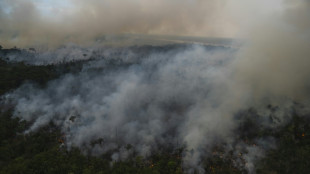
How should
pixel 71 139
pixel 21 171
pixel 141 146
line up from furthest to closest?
pixel 71 139 → pixel 141 146 → pixel 21 171

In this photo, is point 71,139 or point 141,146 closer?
point 141,146

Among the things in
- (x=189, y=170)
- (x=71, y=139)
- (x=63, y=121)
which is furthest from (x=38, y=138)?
(x=189, y=170)

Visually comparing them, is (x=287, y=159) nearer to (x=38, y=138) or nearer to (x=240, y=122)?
(x=240, y=122)

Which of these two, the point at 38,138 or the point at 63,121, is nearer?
the point at 38,138

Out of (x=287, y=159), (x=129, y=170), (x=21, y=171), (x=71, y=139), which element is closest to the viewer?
(x=21, y=171)

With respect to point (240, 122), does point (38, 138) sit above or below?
below

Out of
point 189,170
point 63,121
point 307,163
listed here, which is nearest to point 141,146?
point 189,170

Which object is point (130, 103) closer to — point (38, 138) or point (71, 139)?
point (71, 139)

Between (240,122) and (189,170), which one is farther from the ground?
(240,122)

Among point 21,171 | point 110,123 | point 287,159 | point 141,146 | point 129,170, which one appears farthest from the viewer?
point 110,123
